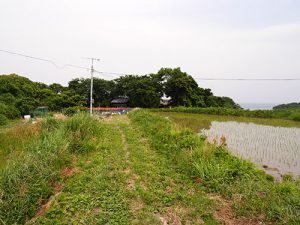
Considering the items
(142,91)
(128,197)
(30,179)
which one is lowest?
(128,197)

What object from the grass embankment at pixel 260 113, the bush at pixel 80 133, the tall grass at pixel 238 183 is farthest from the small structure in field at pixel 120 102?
the tall grass at pixel 238 183

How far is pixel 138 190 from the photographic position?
5.24 metres

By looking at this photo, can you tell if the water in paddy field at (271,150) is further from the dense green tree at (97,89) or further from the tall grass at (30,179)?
the dense green tree at (97,89)

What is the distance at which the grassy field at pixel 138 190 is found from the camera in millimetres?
4258

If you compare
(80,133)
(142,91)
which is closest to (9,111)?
(142,91)

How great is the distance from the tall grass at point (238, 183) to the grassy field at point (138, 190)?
0.01 m

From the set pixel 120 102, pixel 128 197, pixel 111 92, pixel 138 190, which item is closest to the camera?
pixel 128 197

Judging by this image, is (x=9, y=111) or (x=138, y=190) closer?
(x=138, y=190)

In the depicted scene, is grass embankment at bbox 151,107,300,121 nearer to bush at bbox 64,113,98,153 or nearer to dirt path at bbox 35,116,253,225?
bush at bbox 64,113,98,153

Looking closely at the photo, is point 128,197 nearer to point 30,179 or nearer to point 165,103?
point 30,179

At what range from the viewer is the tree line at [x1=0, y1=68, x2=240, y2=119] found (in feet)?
104

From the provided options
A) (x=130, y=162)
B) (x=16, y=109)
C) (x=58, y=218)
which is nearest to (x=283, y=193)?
(x=130, y=162)

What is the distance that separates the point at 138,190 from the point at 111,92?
39534 millimetres

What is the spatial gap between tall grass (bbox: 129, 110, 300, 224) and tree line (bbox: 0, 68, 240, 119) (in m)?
25.6
